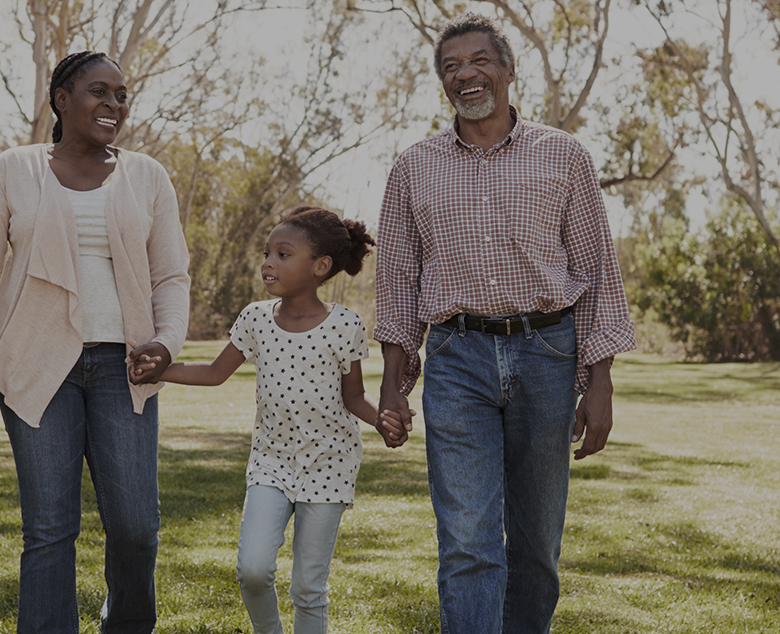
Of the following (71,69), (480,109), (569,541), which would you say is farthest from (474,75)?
(569,541)

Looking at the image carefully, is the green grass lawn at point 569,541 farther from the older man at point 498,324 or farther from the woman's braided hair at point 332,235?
the woman's braided hair at point 332,235

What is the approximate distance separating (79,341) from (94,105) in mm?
846

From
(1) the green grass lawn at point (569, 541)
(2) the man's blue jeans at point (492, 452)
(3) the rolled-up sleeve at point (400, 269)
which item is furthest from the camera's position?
(1) the green grass lawn at point (569, 541)

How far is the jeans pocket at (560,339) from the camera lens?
336 centimetres

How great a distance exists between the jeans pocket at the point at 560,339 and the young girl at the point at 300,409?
57 cm

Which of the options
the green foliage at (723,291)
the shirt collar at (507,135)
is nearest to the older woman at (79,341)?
the shirt collar at (507,135)

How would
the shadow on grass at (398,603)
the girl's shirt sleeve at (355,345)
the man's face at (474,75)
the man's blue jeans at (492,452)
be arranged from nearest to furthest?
the man's blue jeans at (492,452)
the man's face at (474,75)
the girl's shirt sleeve at (355,345)
the shadow on grass at (398,603)

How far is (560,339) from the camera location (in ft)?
11.2

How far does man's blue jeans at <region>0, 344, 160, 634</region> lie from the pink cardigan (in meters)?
0.07

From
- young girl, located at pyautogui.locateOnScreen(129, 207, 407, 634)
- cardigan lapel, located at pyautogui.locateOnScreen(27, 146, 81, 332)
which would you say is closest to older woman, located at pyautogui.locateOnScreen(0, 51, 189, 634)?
cardigan lapel, located at pyautogui.locateOnScreen(27, 146, 81, 332)

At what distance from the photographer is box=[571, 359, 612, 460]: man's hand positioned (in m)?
3.31

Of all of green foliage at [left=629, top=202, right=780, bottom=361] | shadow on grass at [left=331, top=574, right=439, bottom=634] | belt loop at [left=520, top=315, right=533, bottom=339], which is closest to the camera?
belt loop at [left=520, top=315, right=533, bottom=339]

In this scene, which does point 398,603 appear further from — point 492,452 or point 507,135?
point 507,135

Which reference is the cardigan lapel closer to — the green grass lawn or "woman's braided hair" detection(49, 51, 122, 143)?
"woman's braided hair" detection(49, 51, 122, 143)
